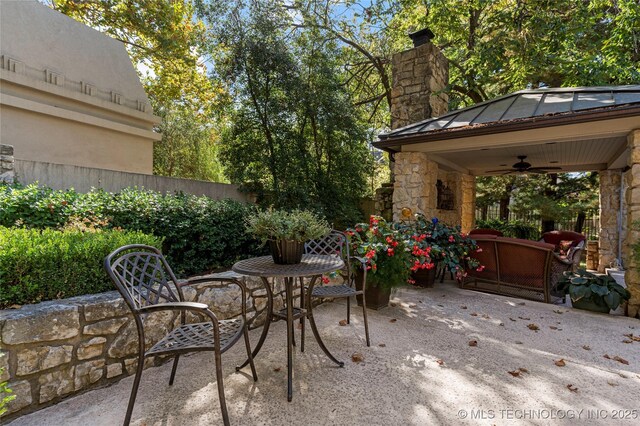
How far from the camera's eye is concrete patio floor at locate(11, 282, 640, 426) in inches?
72.1

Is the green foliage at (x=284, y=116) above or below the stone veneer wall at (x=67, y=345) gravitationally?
above

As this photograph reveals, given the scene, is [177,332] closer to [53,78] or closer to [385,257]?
[385,257]

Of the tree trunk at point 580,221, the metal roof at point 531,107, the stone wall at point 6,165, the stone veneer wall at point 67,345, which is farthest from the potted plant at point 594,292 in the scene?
the tree trunk at point 580,221

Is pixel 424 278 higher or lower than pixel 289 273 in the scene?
lower

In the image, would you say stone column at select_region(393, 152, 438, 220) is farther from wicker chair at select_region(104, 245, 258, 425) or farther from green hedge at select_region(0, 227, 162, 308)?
green hedge at select_region(0, 227, 162, 308)

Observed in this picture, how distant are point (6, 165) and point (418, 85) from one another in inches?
262

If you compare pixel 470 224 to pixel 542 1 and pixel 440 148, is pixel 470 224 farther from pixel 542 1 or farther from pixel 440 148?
pixel 542 1

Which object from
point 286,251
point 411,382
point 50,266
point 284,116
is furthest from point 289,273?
point 284,116

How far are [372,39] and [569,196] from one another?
7334 millimetres

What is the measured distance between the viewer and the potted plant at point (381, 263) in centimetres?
345

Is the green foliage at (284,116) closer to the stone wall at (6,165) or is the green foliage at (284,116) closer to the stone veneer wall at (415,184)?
the stone veneer wall at (415,184)

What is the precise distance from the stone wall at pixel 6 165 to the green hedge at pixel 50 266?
2240 mm

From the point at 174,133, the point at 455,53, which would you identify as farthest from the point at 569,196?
the point at 174,133

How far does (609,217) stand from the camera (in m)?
6.50
